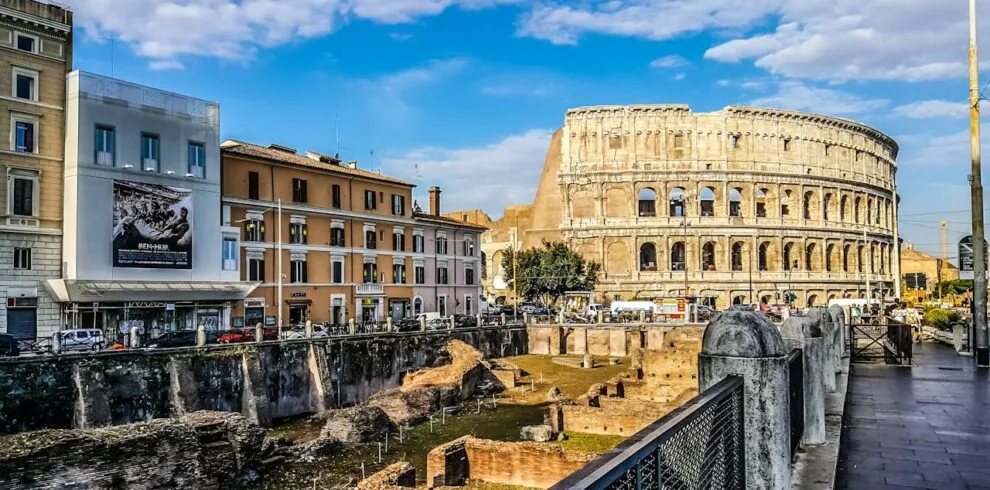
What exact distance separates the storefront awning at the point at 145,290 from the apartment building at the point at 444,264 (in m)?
15.0

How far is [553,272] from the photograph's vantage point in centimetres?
6694

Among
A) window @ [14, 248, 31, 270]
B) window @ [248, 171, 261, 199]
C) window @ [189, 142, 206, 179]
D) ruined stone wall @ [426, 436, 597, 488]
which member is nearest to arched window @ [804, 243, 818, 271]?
window @ [248, 171, 261, 199]

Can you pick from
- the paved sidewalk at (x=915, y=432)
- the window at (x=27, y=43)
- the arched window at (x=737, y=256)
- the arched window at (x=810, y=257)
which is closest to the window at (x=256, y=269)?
the window at (x=27, y=43)

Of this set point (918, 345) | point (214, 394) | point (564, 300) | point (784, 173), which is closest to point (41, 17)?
point (214, 394)

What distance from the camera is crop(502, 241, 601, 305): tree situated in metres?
Result: 66.9

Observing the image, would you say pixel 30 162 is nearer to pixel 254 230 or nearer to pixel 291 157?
pixel 254 230

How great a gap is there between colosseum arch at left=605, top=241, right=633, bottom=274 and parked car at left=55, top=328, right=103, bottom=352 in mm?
52169

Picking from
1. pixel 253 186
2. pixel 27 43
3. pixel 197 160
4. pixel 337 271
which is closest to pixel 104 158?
pixel 197 160

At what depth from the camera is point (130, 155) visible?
34875 mm

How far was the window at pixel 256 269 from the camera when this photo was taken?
4100cm

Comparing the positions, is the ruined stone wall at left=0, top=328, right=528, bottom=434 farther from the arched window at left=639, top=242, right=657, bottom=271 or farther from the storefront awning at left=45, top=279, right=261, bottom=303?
the arched window at left=639, top=242, right=657, bottom=271

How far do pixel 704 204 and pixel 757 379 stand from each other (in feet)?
248

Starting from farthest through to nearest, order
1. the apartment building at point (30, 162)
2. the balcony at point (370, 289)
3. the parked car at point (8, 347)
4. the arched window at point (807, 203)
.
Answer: the arched window at point (807, 203)
the balcony at point (370, 289)
the apartment building at point (30, 162)
the parked car at point (8, 347)

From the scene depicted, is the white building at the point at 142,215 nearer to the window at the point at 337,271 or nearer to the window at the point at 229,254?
the window at the point at 229,254
